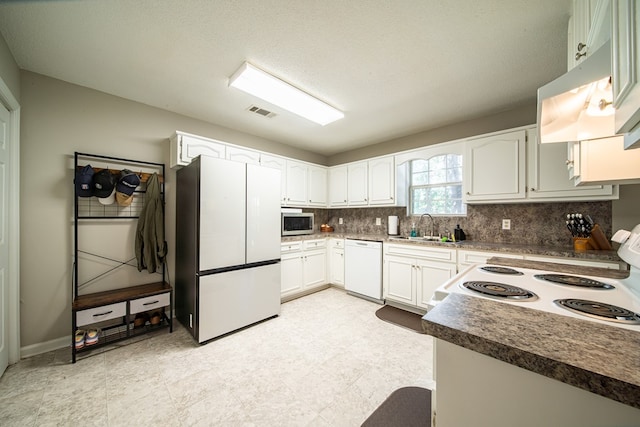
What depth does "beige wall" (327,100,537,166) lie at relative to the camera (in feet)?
9.05

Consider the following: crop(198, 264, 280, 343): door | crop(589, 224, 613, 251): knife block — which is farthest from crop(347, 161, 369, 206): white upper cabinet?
crop(589, 224, 613, 251): knife block

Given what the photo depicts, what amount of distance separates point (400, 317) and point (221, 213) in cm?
244

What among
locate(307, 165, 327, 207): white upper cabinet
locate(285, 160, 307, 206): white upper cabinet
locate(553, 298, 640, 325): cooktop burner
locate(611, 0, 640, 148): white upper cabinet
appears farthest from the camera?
locate(307, 165, 327, 207): white upper cabinet

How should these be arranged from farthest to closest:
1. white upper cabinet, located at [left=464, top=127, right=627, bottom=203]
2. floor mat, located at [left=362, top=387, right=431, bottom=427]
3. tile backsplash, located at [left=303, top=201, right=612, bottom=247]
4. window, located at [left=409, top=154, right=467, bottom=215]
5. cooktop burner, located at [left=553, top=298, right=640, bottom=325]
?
window, located at [left=409, top=154, right=467, bottom=215] → tile backsplash, located at [left=303, top=201, right=612, bottom=247] → white upper cabinet, located at [left=464, top=127, right=627, bottom=203] → floor mat, located at [left=362, top=387, right=431, bottom=427] → cooktop burner, located at [left=553, top=298, right=640, bottom=325]

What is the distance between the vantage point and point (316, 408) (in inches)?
61.9

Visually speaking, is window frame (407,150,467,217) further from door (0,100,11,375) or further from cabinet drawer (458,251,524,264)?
door (0,100,11,375)

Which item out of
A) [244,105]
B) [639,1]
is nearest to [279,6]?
[244,105]

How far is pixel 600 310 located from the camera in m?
0.76

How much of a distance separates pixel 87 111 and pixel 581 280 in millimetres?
4032

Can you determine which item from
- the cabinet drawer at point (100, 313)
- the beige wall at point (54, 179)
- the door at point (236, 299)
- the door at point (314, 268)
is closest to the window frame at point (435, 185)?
the beige wall at point (54, 179)

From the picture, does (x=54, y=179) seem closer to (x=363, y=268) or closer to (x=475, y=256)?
(x=363, y=268)

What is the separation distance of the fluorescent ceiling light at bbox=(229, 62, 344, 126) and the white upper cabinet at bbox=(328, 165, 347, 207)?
1.39m

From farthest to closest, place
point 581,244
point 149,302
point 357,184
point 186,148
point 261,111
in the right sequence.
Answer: point 357,184 → point 261,111 → point 186,148 → point 149,302 → point 581,244

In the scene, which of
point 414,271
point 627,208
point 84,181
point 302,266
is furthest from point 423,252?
point 84,181
